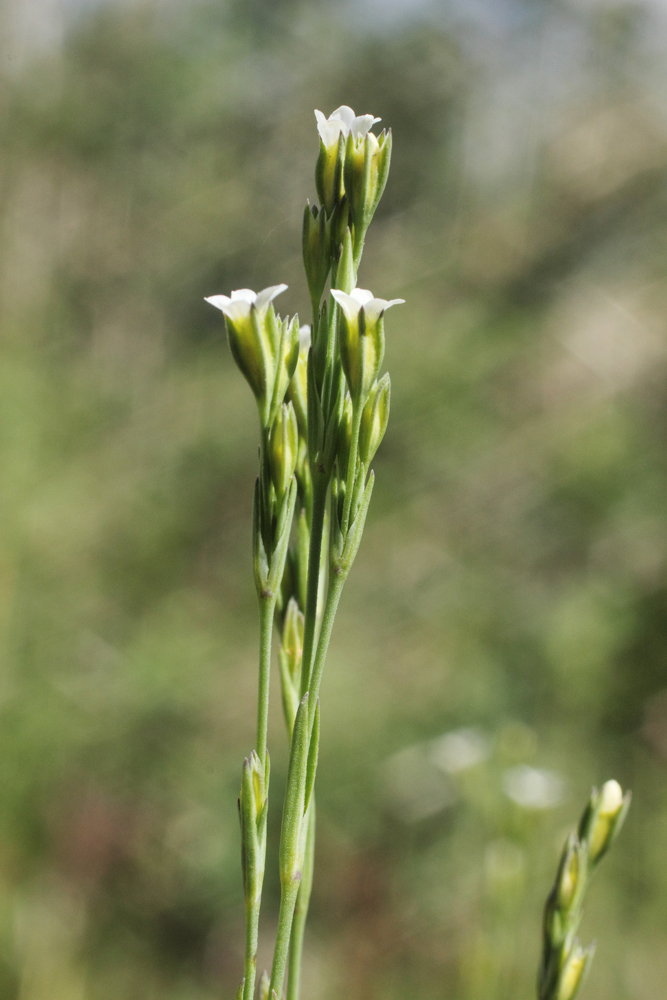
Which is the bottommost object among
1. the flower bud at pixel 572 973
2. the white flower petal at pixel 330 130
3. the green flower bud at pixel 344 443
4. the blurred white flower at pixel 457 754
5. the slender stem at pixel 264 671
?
the flower bud at pixel 572 973

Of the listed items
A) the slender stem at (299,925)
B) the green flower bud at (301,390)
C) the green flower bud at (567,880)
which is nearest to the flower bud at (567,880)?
the green flower bud at (567,880)

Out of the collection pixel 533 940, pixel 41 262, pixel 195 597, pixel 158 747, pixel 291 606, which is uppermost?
pixel 41 262

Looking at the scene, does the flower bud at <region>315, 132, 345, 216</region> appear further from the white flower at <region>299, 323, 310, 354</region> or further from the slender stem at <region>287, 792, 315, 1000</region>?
the slender stem at <region>287, 792, 315, 1000</region>

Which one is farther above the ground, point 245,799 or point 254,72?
point 254,72

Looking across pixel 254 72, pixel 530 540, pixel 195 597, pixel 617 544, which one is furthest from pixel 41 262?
pixel 617 544

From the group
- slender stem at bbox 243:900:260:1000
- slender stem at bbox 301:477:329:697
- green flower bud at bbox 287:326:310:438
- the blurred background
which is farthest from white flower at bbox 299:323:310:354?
the blurred background

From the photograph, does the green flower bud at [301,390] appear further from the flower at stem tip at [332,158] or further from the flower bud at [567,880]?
the flower bud at [567,880]

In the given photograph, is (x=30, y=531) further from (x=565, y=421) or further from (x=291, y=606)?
(x=291, y=606)
